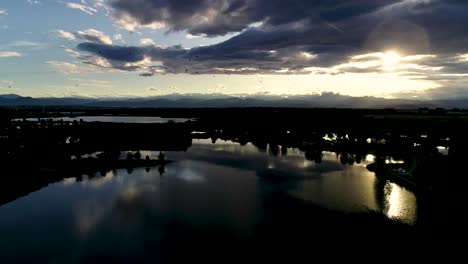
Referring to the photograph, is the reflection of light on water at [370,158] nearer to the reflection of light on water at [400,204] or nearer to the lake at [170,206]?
the lake at [170,206]

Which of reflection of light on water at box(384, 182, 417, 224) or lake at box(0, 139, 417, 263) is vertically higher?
reflection of light on water at box(384, 182, 417, 224)

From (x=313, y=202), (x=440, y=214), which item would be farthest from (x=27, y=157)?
(x=440, y=214)

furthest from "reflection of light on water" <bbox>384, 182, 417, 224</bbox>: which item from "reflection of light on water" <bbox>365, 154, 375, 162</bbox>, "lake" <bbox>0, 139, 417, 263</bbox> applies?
"reflection of light on water" <bbox>365, 154, 375, 162</bbox>

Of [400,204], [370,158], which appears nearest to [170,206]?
[400,204]

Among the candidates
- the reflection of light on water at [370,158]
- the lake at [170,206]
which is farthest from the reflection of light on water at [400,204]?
the reflection of light on water at [370,158]

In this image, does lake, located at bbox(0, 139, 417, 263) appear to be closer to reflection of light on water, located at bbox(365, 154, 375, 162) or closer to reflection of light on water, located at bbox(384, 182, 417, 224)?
reflection of light on water, located at bbox(384, 182, 417, 224)

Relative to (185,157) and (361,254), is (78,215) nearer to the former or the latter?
(361,254)
